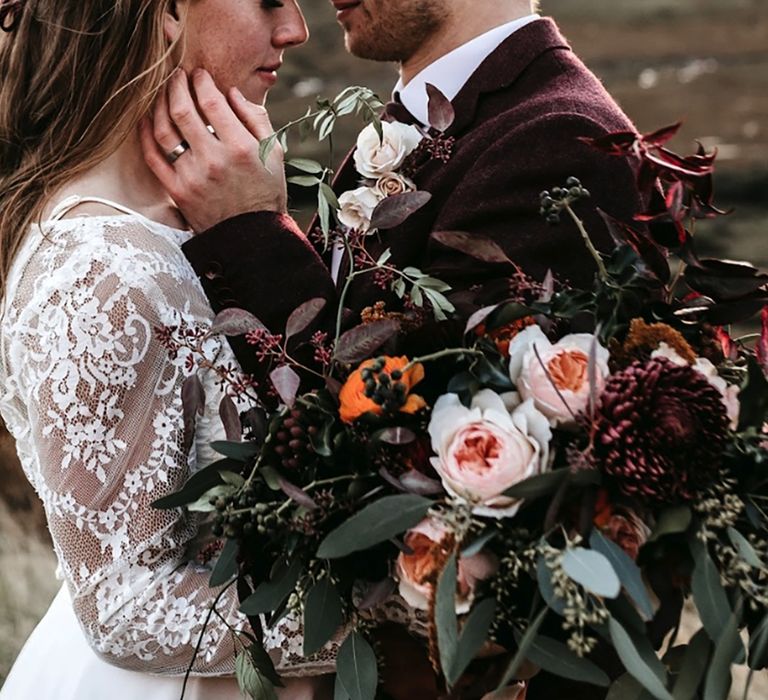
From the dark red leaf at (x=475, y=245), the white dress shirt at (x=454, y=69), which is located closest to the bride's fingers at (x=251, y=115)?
the white dress shirt at (x=454, y=69)

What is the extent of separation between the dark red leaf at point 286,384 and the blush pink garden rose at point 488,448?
17 centimetres

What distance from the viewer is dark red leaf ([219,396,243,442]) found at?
148 cm

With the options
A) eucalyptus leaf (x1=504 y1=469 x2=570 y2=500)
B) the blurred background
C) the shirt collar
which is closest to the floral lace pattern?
eucalyptus leaf (x1=504 y1=469 x2=570 y2=500)

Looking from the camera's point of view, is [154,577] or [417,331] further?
[154,577]

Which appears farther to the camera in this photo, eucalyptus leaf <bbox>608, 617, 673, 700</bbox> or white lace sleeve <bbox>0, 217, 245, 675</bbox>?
white lace sleeve <bbox>0, 217, 245, 675</bbox>

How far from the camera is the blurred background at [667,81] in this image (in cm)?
456

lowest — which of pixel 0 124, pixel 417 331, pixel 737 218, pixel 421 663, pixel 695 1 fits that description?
pixel 737 218

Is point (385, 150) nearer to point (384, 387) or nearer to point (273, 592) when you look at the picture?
point (384, 387)

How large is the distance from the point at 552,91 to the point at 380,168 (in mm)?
314

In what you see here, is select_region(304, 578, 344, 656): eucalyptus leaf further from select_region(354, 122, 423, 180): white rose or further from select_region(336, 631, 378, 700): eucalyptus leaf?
select_region(354, 122, 423, 180): white rose

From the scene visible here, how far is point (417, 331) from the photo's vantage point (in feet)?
4.77

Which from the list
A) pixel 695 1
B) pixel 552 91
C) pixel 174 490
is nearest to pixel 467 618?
pixel 174 490

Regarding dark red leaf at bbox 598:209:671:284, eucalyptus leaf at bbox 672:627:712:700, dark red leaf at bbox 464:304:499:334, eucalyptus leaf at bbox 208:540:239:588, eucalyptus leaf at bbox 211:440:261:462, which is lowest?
eucalyptus leaf at bbox 672:627:712:700

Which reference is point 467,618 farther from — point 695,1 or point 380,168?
point 695,1
